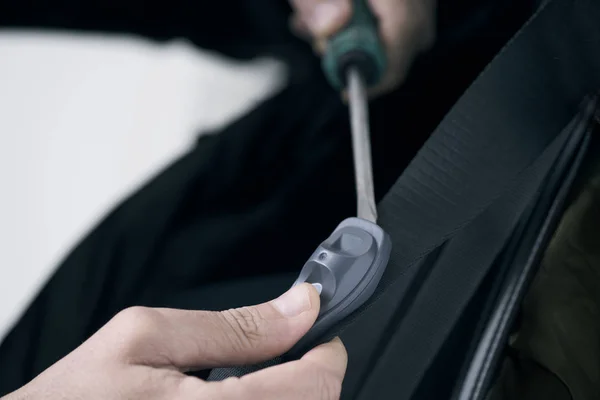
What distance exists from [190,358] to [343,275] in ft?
0.31

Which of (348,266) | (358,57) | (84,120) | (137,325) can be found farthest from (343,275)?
(84,120)

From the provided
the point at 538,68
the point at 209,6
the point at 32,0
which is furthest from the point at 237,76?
the point at 538,68

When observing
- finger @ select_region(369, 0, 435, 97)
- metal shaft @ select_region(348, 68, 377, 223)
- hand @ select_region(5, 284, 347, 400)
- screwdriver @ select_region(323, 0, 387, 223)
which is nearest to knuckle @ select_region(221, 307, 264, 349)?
hand @ select_region(5, 284, 347, 400)

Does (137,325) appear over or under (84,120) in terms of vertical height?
under

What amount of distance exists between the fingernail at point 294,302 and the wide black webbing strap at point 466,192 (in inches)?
2.6

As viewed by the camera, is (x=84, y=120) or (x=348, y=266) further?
(x=84, y=120)

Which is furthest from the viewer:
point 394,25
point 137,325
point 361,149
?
point 394,25

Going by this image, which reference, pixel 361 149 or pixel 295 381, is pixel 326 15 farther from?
pixel 295 381

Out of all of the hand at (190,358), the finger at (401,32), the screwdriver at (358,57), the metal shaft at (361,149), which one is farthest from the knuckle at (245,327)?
the finger at (401,32)

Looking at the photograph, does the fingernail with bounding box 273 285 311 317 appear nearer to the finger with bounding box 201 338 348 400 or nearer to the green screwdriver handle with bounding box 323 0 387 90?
the finger with bounding box 201 338 348 400

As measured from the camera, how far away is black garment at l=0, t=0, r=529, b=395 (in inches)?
21.5

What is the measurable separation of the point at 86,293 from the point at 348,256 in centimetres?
29

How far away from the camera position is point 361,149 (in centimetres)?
49

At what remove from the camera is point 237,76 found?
815 millimetres
